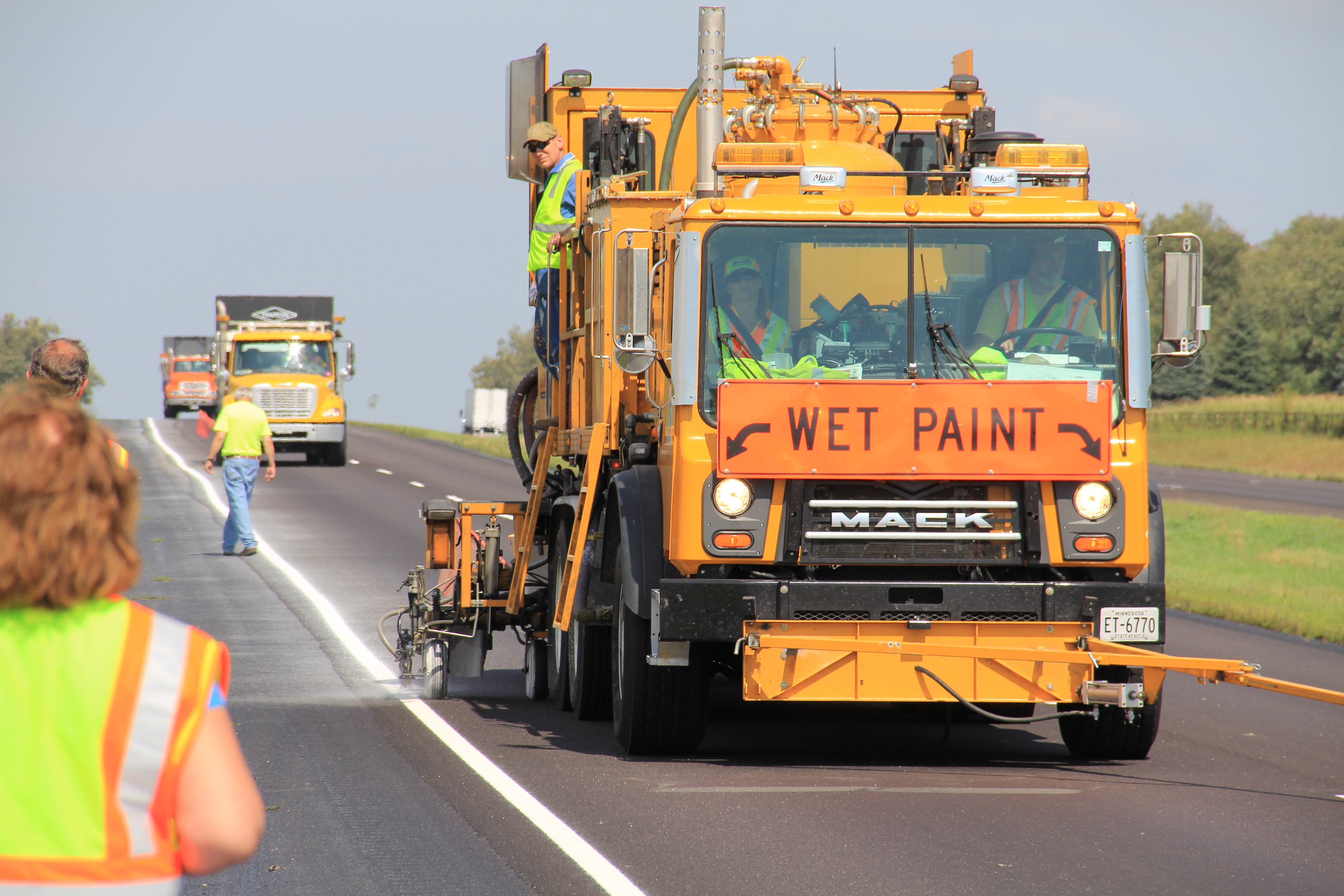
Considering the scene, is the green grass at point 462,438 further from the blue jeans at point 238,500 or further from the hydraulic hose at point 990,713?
the hydraulic hose at point 990,713

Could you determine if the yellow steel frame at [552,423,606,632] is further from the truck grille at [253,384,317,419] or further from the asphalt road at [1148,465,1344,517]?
the truck grille at [253,384,317,419]

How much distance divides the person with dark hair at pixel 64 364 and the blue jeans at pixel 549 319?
398cm

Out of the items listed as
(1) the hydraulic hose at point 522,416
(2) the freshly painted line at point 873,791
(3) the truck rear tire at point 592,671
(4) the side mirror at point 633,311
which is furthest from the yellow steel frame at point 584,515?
(1) the hydraulic hose at point 522,416

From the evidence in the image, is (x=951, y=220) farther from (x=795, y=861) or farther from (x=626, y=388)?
(x=795, y=861)

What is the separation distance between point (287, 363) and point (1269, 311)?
76.2 meters

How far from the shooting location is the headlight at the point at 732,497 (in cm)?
808

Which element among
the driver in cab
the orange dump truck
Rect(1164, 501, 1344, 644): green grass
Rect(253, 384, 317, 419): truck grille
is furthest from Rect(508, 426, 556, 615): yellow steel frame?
the orange dump truck

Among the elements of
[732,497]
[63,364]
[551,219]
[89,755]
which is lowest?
[732,497]

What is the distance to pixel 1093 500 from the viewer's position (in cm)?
821

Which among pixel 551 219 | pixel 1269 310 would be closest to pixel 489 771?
pixel 551 219

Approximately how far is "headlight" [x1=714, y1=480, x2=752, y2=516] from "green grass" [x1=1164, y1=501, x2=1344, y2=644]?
8.53 metres

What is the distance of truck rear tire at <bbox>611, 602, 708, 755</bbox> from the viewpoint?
860 cm

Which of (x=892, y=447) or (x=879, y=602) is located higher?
(x=892, y=447)

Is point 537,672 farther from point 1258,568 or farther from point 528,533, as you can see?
point 1258,568
